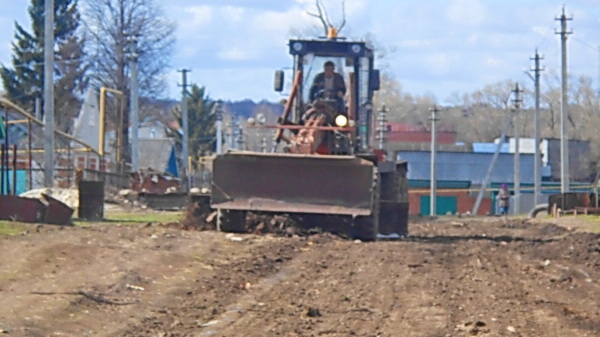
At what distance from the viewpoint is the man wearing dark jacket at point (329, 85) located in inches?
750

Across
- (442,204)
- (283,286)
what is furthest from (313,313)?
(442,204)

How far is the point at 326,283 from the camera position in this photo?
11.7 metres

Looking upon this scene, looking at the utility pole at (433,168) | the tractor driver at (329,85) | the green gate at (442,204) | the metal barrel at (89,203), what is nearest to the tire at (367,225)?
the tractor driver at (329,85)

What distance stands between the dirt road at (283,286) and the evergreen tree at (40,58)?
45.0 metres

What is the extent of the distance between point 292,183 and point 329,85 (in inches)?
109

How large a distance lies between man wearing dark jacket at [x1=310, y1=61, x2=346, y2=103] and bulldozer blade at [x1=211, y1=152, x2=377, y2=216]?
2348 millimetres

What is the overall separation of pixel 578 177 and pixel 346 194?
229ft

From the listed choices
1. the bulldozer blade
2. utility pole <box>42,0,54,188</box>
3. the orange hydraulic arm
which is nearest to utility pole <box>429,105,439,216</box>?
utility pole <box>42,0,54,188</box>

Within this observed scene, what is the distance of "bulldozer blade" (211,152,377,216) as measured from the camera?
16.8 meters

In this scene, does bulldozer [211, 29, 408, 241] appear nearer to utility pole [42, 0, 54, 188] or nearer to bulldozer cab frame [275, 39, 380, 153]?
bulldozer cab frame [275, 39, 380, 153]

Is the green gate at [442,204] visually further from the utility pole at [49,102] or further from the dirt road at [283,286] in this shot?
the dirt road at [283,286]

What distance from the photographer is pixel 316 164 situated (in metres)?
17.0

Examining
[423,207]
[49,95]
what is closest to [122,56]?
[423,207]

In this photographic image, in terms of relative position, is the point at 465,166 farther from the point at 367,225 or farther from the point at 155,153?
the point at 367,225
